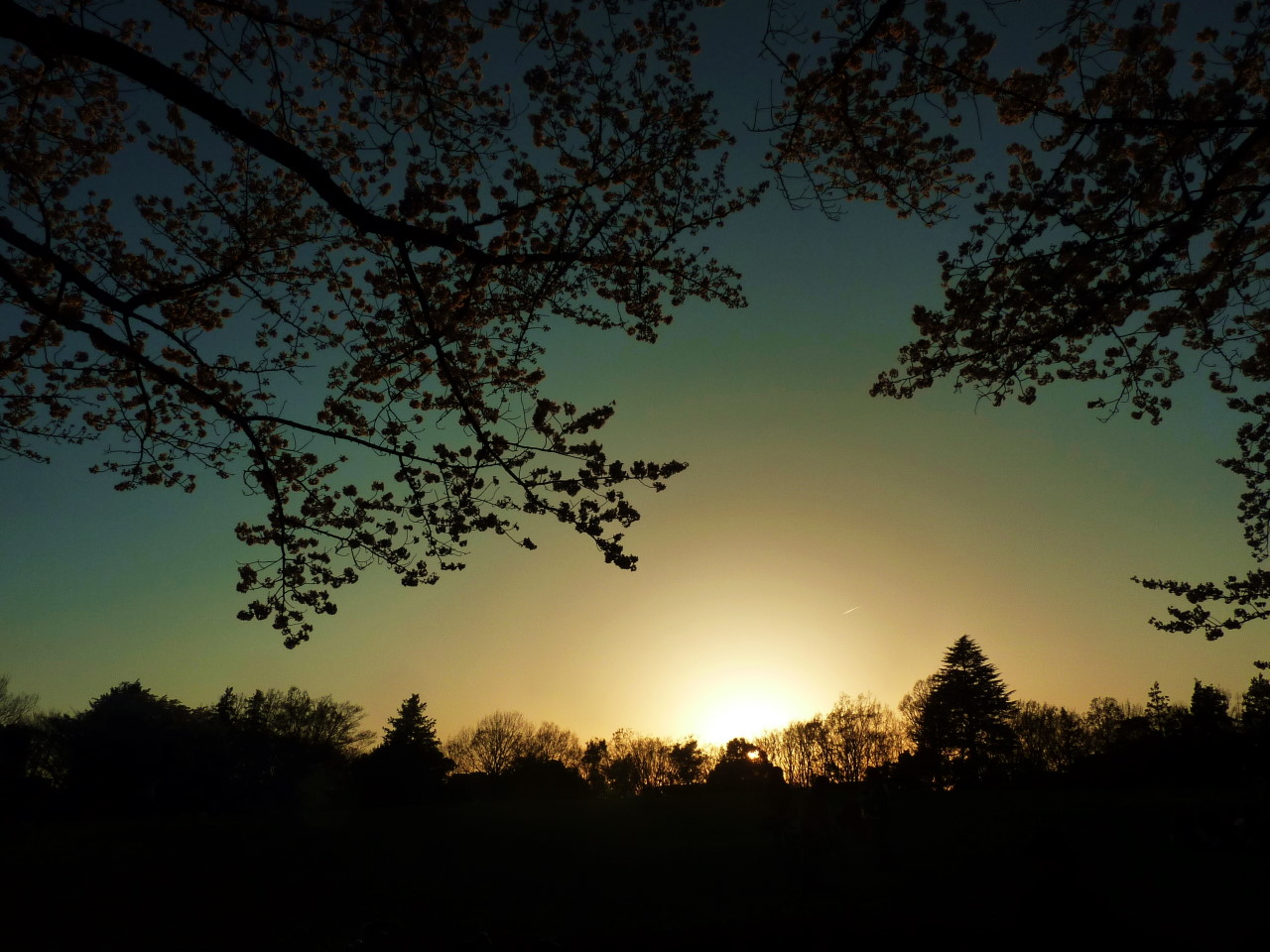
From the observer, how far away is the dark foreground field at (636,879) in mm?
8984

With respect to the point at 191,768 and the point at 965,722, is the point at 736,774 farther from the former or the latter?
the point at 191,768

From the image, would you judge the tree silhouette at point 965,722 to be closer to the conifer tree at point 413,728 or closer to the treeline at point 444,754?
the treeline at point 444,754

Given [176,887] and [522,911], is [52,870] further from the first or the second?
[522,911]

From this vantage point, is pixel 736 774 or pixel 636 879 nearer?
pixel 636 879

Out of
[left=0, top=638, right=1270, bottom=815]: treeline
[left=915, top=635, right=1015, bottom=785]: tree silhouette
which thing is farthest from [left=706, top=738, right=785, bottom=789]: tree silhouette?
[left=915, top=635, right=1015, bottom=785]: tree silhouette

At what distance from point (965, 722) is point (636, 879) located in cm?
3927

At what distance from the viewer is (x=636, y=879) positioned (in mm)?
12602

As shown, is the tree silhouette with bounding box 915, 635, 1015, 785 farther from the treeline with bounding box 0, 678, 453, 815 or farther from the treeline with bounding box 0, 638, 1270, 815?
the treeline with bounding box 0, 678, 453, 815

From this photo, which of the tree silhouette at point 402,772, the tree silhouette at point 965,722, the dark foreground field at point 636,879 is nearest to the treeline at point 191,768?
the tree silhouette at point 402,772

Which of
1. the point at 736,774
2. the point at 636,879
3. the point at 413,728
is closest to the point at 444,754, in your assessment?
the point at 413,728

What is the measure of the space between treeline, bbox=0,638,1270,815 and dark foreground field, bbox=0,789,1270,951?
66.5 inches

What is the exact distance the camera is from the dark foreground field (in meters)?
8.98

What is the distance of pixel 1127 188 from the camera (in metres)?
6.32

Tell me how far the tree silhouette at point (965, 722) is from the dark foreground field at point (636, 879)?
1021 inches
